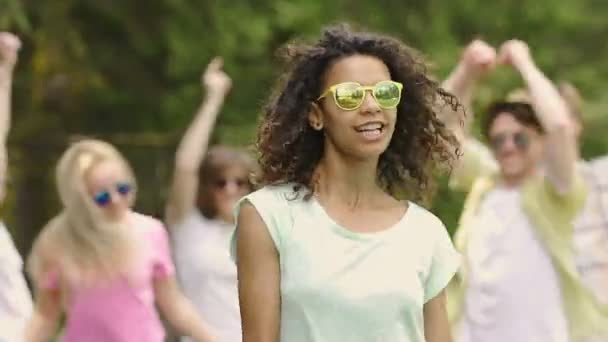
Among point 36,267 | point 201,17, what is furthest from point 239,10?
point 36,267

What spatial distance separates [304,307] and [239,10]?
921 centimetres

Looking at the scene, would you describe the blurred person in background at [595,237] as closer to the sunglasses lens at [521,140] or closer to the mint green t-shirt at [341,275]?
the sunglasses lens at [521,140]

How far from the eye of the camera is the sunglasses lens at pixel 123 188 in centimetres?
805

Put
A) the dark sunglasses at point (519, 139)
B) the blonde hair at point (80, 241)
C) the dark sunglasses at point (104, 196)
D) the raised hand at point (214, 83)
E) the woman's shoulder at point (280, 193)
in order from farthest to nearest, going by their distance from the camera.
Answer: the raised hand at point (214, 83)
the dark sunglasses at point (519, 139)
the dark sunglasses at point (104, 196)
the blonde hair at point (80, 241)
the woman's shoulder at point (280, 193)

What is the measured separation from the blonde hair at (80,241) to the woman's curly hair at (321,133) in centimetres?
288

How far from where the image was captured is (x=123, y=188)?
807 cm

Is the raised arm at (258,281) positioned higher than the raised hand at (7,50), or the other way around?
the raised hand at (7,50)

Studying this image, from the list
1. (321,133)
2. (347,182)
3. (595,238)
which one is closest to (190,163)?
(595,238)

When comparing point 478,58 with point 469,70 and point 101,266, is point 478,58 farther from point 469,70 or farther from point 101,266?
point 101,266

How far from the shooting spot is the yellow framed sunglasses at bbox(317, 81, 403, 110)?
15.7 feet

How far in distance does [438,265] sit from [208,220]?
4.79m

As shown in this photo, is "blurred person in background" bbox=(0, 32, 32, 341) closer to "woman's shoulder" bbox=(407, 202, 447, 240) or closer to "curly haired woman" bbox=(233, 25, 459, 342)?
"curly haired woman" bbox=(233, 25, 459, 342)

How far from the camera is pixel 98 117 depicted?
15148mm

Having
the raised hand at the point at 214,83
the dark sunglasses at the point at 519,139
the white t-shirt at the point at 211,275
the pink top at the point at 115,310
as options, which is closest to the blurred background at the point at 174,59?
the raised hand at the point at 214,83
